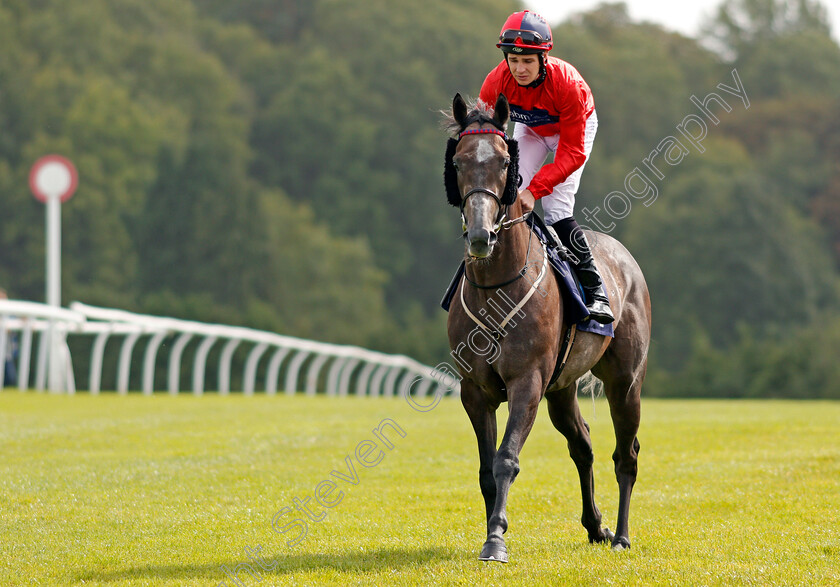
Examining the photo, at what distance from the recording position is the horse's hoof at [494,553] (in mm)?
5427

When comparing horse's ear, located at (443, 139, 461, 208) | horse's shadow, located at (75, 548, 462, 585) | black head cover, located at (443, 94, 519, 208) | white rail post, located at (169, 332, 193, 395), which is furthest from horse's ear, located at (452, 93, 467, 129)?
white rail post, located at (169, 332, 193, 395)

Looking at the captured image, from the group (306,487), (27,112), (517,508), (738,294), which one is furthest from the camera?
(738,294)

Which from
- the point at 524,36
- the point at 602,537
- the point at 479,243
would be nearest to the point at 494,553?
the point at 602,537

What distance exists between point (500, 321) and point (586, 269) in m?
0.81

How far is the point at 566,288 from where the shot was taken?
20.4ft

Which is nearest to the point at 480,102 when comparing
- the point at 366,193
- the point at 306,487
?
the point at 306,487

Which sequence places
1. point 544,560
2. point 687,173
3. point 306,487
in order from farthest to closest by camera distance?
point 687,173 < point 306,487 < point 544,560

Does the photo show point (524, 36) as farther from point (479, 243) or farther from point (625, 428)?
point (625, 428)

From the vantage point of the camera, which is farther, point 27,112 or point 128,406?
point 27,112

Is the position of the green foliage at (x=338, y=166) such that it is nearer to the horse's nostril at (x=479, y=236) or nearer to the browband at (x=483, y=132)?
the browband at (x=483, y=132)

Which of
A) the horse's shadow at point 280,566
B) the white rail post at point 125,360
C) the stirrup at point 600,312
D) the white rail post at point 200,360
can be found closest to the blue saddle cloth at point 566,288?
the stirrup at point 600,312

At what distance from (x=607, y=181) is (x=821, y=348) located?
25.2m

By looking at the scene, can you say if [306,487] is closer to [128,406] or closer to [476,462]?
[476,462]

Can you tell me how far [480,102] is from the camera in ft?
19.7
